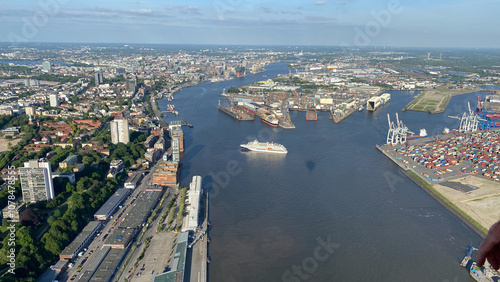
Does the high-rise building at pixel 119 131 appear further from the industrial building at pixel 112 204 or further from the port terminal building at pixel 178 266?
the port terminal building at pixel 178 266

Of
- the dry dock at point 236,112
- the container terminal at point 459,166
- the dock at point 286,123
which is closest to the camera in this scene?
the container terminal at point 459,166

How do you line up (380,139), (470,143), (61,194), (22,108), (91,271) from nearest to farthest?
(91,271)
(61,194)
(470,143)
(380,139)
(22,108)

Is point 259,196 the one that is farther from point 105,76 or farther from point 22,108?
point 105,76

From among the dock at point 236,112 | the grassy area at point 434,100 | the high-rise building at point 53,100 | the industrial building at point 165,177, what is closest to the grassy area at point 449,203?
the industrial building at point 165,177

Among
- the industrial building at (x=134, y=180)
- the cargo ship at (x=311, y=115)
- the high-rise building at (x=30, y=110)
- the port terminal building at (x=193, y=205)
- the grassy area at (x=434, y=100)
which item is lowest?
the industrial building at (x=134, y=180)

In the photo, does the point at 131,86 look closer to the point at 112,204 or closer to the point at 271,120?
the point at 271,120

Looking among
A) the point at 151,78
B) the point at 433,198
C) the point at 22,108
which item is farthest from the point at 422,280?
the point at 151,78
